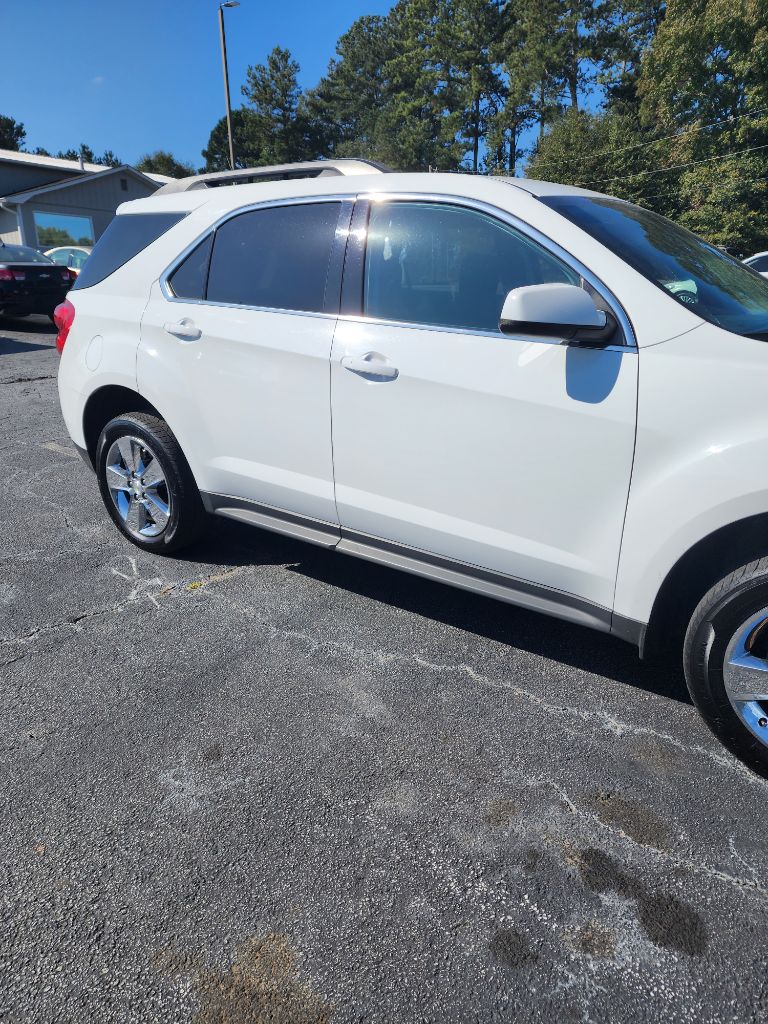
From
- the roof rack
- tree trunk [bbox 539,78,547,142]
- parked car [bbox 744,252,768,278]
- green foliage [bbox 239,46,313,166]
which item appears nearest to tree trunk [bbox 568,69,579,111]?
tree trunk [bbox 539,78,547,142]

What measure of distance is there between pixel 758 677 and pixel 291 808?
148 centimetres

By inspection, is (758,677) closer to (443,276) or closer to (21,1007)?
(443,276)

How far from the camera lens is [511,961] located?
1728mm

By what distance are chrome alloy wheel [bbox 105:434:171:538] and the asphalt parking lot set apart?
0.54 metres

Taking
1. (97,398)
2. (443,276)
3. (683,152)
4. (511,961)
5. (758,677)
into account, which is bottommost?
(511,961)

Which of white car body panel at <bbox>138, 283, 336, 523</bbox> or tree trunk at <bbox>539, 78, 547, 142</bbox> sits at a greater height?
tree trunk at <bbox>539, 78, 547, 142</bbox>

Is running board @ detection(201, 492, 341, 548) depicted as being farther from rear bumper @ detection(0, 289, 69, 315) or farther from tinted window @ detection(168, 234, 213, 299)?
rear bumper @ detection(0, 289, 69, 315)

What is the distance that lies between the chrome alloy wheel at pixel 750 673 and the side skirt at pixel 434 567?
0.29 m

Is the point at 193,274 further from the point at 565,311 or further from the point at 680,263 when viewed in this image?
the point at 680,263

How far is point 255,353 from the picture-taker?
3139mm

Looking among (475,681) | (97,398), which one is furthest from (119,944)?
(97,398)

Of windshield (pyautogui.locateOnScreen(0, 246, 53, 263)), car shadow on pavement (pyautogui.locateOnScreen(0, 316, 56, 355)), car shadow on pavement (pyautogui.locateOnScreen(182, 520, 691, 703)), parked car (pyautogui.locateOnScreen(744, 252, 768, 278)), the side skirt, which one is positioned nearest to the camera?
the side skirt

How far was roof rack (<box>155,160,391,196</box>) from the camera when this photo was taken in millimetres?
3213

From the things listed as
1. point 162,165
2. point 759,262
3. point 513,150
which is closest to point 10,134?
point 162,165
